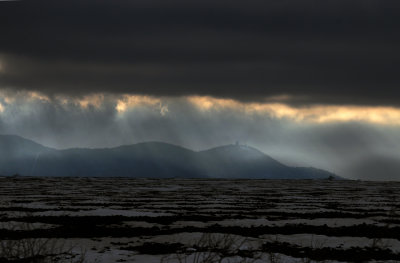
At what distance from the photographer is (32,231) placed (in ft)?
42.0

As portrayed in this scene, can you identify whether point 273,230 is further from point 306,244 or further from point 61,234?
point 61,234

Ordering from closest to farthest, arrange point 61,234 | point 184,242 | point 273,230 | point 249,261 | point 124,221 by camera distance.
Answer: point 249,261, point 184,242, point 61,234, point 273,230, point 124,221

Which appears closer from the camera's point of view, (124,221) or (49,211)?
→ (124,221)

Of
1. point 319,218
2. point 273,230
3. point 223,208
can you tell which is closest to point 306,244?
point 273,230

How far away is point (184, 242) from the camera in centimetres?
1149

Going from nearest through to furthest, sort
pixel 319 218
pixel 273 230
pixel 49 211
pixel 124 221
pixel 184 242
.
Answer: pixel 184 242 → pixel 273 230 → pixel 124 221 → pixel 319 218 → pixel 49 211

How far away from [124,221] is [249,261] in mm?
6616

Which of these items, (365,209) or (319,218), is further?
(365,209)

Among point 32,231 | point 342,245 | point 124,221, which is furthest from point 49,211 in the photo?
point 342,245

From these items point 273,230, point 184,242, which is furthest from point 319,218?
point 184,242

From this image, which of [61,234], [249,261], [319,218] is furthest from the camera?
[319,218]

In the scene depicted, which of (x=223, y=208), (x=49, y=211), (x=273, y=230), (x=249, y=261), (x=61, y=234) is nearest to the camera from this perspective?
(x=249, y=261)

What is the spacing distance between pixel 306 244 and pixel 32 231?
632cm

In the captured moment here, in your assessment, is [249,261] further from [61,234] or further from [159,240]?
[61,234]
